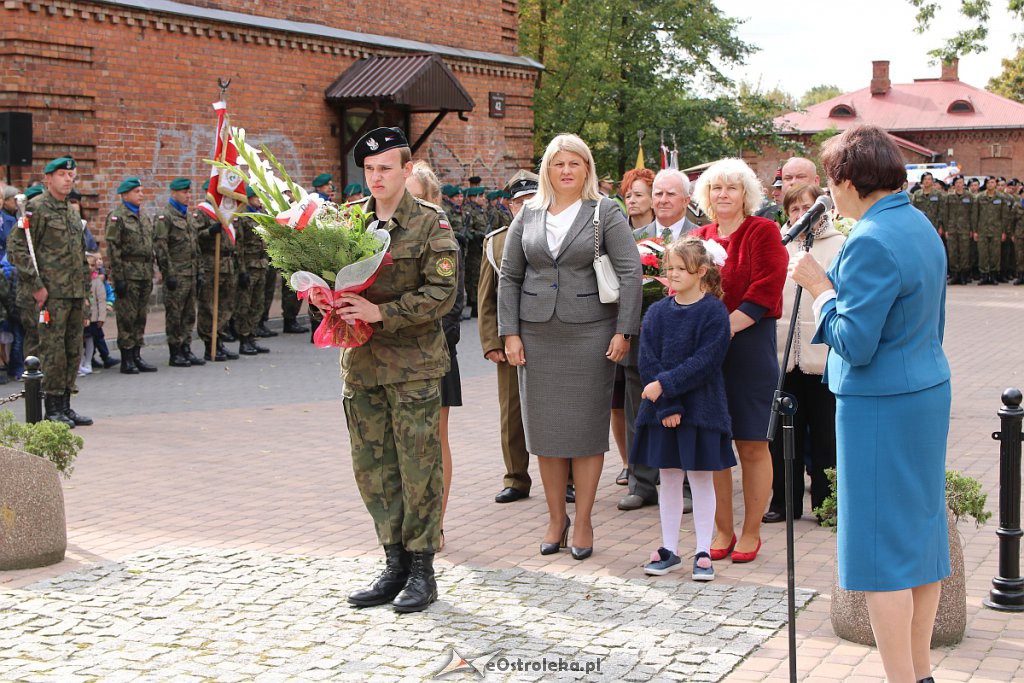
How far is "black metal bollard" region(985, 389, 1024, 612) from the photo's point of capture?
18.5ft

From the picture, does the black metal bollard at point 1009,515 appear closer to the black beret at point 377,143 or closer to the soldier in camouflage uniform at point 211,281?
the black beret at point 377,143

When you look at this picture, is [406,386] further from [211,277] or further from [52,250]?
[211,277]

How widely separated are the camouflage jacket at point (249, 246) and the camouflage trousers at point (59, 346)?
5285 millimetres

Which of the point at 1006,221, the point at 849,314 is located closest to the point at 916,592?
the point at 849,314

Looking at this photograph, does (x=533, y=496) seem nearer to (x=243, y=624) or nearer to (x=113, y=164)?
(x=243, y=624)

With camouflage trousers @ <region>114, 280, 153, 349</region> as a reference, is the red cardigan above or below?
above

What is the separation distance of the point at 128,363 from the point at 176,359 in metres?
0.68

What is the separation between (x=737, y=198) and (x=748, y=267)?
1.25ft

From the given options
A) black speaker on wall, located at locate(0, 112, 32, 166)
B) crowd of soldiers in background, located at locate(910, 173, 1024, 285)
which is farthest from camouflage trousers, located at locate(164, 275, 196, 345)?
crowd of soldiers in background, located at locate(910, 173, 1024, 285)

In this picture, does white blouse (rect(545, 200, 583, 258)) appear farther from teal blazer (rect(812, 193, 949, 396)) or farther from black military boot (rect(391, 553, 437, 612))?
teal blazer (rect(812, 193, 949, 396))

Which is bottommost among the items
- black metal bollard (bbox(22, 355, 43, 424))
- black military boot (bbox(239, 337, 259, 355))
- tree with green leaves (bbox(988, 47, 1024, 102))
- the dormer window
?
black military boot (bbox(239, 337, 259, 355))

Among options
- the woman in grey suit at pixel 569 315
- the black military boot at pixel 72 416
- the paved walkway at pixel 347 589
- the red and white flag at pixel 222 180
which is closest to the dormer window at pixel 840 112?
the red and white flag at pixel 222 180

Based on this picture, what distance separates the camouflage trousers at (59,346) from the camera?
10.8 m

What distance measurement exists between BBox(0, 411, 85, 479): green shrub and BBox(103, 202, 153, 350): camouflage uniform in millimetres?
7429
